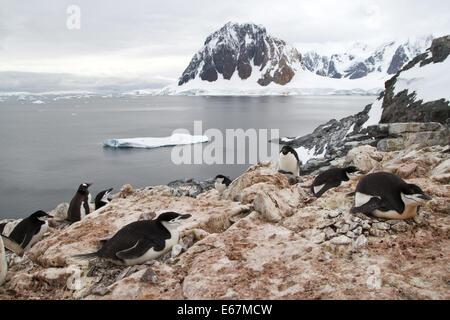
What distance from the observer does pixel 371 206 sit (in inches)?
154

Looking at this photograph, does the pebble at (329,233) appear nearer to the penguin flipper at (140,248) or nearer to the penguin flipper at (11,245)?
the penguin flipper at (140,248)

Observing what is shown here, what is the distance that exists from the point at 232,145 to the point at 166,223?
26609 mm

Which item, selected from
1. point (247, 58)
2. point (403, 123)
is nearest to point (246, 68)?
point (247, 58)

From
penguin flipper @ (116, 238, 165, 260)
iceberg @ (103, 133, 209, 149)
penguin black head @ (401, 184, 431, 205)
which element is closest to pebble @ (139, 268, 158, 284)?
penguin flipper @ (116, 238, 165, 260)

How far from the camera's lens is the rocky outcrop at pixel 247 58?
171750mm

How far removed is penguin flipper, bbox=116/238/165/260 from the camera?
3570 mm

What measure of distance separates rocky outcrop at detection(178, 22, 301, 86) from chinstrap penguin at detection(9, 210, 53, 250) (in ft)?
555

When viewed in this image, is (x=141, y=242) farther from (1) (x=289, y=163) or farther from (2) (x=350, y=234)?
(1) (x=289, y=163)

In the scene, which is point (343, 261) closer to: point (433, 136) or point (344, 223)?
point (344, 223)

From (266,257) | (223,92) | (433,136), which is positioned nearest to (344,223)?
(266,257)

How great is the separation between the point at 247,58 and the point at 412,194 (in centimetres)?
18390

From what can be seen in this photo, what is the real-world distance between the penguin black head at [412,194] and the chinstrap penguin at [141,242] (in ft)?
8.95

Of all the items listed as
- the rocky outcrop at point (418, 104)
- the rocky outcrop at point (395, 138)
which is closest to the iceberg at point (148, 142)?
the rocky outcrop at point (395, 138)
